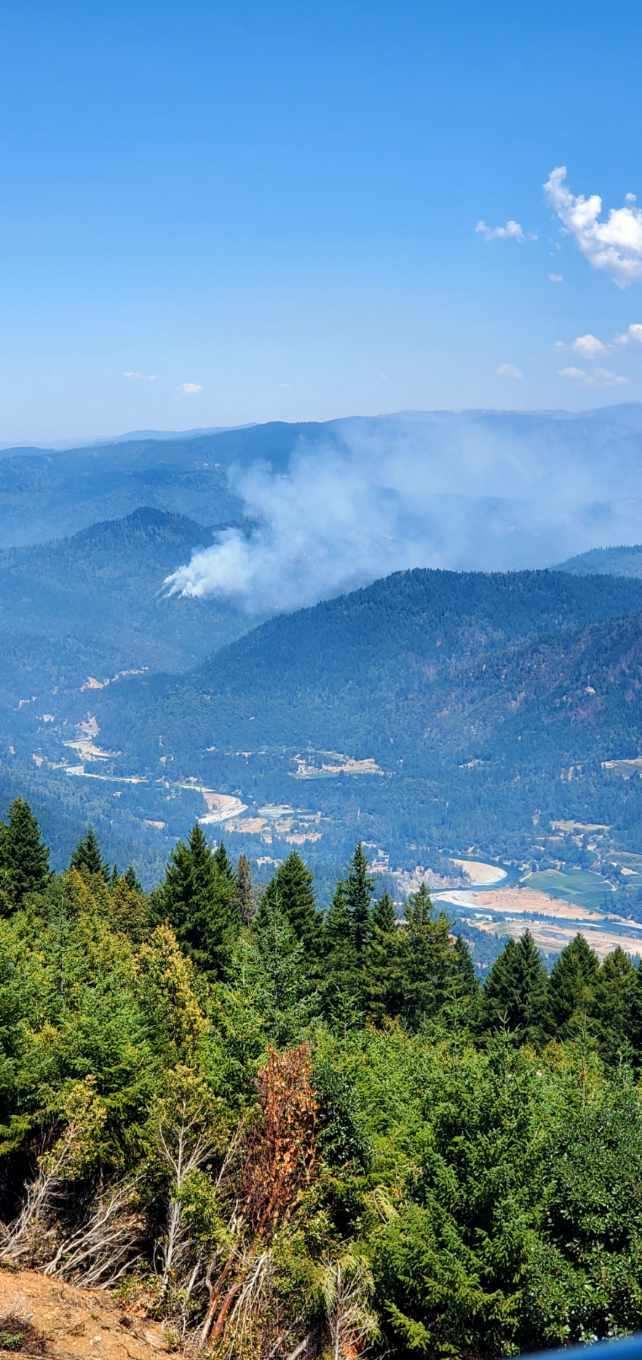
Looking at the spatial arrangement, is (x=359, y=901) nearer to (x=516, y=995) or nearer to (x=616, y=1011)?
(x=516, y=995)

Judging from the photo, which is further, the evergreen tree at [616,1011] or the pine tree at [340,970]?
the evergreen tree at [616,1011]

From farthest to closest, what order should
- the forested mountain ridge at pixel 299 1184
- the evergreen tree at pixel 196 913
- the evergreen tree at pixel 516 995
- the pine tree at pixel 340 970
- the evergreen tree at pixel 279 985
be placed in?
the evergreen tree at pixel 516 995 < the evergreen tree at pixel 196 913 < the pine tree at pixel 340 970 < the evergreen tree at pixel 279 985 < the forested mountain ridge at pixel 299 1184

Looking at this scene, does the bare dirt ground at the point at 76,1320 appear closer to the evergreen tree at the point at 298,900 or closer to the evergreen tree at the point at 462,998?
the evergreen tree at the point at 462,998

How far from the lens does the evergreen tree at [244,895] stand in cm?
9961

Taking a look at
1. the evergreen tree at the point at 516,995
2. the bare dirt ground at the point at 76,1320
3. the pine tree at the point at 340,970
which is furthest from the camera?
the evergreen tree at the point at 516,995

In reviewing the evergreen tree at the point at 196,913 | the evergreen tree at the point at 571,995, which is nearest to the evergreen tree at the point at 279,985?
the evergreen tree at the point at 196,913

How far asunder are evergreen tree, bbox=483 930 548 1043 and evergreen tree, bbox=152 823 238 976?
19040 millimetres

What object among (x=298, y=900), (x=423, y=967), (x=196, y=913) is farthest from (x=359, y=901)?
(x=196, y=913)

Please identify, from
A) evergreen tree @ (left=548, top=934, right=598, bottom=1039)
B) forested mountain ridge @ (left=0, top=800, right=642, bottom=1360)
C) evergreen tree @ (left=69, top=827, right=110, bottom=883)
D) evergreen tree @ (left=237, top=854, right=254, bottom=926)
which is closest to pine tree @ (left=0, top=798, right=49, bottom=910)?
evergreen tree @ (left=69, top=827, right=110, bottom=883)

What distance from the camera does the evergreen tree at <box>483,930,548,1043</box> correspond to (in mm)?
78287

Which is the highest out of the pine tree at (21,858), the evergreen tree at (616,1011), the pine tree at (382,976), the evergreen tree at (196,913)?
the pine tree at (21,858)

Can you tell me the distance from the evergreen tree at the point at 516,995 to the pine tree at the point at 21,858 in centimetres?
3025

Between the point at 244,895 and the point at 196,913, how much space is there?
120 feet

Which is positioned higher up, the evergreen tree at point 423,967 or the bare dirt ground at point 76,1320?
the evergreen tree at point 423,967
